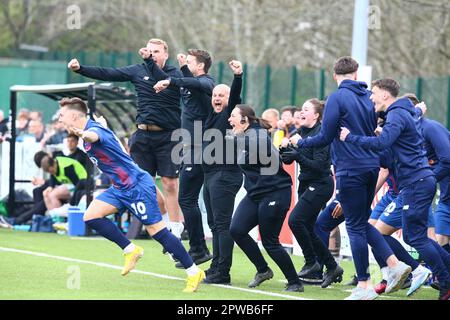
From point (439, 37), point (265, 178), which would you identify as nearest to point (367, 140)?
point (265, 178)

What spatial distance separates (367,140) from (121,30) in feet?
94.9

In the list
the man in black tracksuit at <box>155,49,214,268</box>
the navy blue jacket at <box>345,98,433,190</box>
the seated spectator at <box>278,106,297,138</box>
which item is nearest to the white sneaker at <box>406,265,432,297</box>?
the navy blue jacket at <box>345,98,433,190</box>

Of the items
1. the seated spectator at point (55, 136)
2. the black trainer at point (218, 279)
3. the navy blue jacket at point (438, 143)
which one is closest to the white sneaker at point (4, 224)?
the seated spectator at point (55, 136)

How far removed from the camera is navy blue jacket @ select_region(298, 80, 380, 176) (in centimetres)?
1048

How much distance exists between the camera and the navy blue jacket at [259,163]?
11242mm

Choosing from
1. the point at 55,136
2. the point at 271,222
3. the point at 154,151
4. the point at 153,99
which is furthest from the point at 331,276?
the point at 55,136

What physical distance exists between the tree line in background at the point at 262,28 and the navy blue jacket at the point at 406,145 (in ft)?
35.5

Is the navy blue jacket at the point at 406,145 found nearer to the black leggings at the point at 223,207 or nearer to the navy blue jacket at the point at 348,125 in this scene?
the navy blue jacket at the point at 348,125

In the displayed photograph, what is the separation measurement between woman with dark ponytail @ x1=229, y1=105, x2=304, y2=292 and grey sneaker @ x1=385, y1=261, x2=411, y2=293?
877 millimetres

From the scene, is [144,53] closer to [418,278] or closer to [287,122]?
[418,278]

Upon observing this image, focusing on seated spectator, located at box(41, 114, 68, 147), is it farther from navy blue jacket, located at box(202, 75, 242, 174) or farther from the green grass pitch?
navy blue jacket, located at box(202, 75, 242, 174)

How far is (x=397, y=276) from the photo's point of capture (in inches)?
435

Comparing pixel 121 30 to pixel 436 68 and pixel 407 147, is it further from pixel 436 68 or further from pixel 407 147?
pixel 407 147

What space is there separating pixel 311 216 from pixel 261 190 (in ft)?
3.08
